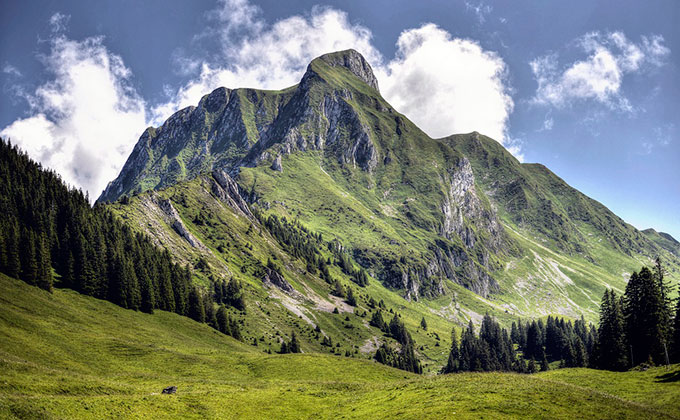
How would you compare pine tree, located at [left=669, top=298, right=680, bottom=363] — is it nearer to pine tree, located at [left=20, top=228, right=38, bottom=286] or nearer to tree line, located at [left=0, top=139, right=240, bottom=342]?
tree line, located at [left=0, top=139, right=240, bottom=342]

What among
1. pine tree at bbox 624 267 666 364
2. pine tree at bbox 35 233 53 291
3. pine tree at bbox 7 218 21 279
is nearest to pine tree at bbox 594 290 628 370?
pine tree at bbox 624 267 666 364

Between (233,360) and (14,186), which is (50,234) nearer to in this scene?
(14,186)

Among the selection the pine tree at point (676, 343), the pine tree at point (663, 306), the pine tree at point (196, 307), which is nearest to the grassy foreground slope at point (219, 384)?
Result: the pine tree at point (676, 343)

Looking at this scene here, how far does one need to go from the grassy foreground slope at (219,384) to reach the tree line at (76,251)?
10186mm

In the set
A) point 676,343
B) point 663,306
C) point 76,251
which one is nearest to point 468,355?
point 663,306

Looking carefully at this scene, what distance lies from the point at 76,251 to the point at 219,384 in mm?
89282

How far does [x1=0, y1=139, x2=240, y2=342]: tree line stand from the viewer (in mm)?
99812

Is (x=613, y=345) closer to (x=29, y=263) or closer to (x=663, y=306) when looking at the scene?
(x=663, y=306)

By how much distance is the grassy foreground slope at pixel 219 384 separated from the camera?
40.1 metres

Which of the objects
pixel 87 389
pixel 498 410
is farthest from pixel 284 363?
pixel 498 410

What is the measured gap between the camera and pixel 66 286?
112 meters

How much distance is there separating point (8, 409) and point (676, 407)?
220ft

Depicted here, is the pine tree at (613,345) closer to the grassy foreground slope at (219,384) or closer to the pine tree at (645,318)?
the pine tree at (645,318)

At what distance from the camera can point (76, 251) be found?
123 meters
